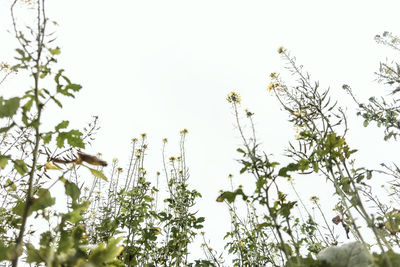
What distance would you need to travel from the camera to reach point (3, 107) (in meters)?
0.80

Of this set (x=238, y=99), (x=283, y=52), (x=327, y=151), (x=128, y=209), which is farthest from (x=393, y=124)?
(x=128, y=209)

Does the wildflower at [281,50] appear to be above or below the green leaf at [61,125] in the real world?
above

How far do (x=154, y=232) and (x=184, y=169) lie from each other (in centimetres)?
164

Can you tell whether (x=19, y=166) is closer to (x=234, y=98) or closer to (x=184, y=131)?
(x=234, y=98)

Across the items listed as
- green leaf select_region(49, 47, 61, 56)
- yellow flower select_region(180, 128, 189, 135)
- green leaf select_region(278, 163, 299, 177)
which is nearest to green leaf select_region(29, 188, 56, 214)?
green leaf select_region(49, 47, 61, 56)

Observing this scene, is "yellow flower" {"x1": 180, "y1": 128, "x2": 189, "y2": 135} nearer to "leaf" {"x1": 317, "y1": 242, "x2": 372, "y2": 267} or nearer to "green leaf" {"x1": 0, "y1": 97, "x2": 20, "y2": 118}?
"leaf" {"x1": 317, "y1": 242, "x2": 372, "y2": 267}

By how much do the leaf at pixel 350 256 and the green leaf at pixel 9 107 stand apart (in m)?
1.35

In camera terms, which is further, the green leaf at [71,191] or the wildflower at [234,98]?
the wildflower at [234,98]

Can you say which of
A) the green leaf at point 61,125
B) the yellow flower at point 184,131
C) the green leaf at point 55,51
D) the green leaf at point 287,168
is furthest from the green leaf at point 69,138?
the yellow flower at point 184,131

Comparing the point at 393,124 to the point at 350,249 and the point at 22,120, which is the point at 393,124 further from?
the point at 22,120

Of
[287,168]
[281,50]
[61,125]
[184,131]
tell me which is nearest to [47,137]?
[61,125]

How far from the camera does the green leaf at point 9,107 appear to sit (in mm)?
800

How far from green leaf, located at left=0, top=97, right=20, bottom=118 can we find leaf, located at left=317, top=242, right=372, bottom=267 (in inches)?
53.2

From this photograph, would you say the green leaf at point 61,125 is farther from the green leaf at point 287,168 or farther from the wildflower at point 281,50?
the wildflower at point 281,50
